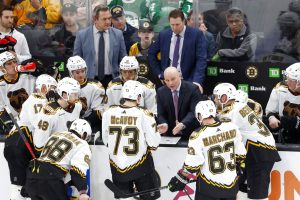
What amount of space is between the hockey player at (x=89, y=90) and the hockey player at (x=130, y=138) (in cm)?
83

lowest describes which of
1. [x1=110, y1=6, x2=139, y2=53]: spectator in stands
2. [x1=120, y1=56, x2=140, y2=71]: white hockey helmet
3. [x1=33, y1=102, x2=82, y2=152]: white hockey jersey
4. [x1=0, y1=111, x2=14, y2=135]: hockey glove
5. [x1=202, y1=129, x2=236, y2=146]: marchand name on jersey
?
[x1=0, y1=111, x2=14, y2=135]: hockey glove

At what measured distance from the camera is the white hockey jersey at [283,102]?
7.46 meters

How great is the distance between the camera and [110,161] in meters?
7.03

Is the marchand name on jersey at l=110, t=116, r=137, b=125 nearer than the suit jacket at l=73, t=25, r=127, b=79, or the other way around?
the marchand name on jersey at l=110, t=116, r=137, b=125

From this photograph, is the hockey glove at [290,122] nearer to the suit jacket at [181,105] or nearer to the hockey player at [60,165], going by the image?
the suit jacket at [181,105]

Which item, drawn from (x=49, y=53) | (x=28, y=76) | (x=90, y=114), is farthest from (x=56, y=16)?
(x=90, y=114)

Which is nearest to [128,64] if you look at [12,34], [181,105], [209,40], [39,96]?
[181,105]

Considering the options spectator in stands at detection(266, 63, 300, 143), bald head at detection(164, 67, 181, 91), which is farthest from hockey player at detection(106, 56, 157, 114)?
spectator in stands at detection(266, 63, 300, 143)

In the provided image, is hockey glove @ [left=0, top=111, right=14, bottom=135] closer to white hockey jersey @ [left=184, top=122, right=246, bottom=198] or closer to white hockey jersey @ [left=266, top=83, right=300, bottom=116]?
white hockey jersey @ [left=184, top=122, right=246, bottom=198]

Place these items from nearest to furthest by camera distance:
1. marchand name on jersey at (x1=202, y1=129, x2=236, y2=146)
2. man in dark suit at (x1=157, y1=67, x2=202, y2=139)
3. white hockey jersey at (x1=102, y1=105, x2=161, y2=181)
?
1. marchand name on jersey at (x1=202, y1=129, x2=236, y2=146)
2. white hockey jersey at (x1=102, y1=105, x2=161, y2=181)
3. man in dark suit at (x1=157, y1=67, x2=202, y2=139)

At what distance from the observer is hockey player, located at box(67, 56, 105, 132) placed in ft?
25.7

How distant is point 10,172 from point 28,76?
1.28m

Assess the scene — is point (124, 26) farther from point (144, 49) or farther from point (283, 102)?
point (283, 102)

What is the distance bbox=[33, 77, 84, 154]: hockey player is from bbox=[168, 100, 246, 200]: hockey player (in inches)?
51.7
